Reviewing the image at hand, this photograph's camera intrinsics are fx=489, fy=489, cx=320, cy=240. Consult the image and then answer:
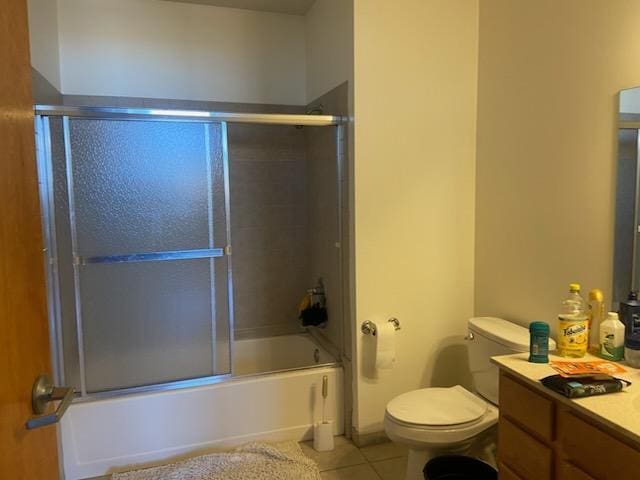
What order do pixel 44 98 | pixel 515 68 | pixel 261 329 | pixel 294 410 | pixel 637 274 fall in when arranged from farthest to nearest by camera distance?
1. pixel 261 329
2. pixel 294 410
3. pixel 44 98
4. pixel 515 68
5. pixel 637 274

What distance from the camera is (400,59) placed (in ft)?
8.69

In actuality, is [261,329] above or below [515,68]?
below

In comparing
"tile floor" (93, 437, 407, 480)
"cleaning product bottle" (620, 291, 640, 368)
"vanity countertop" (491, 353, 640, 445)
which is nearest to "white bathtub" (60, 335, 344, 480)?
"tile floor" (93, 437, 407, 480)

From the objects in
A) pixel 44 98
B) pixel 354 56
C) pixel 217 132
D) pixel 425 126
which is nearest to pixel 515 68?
pixel 425 126

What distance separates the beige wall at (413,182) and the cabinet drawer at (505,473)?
0.99 metres

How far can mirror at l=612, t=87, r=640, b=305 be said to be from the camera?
184 cm

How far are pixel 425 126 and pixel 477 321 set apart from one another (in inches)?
43.1

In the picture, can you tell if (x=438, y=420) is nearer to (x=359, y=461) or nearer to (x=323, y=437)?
(x=359, y=461)

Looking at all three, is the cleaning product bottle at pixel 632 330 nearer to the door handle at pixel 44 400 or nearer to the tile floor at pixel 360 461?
the tile floor at pixel 360 461

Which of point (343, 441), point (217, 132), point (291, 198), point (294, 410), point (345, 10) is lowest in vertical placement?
point (343, 441)

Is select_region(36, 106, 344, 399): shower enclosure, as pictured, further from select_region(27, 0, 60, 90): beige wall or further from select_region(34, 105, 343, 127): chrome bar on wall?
select_region(27, 0, 60, 90): beige wall

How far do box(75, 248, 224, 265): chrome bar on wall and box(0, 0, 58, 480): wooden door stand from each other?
59.2 inches

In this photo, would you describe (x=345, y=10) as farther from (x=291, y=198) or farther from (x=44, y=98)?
(x=44, y=98)

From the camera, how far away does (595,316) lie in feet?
6.42
